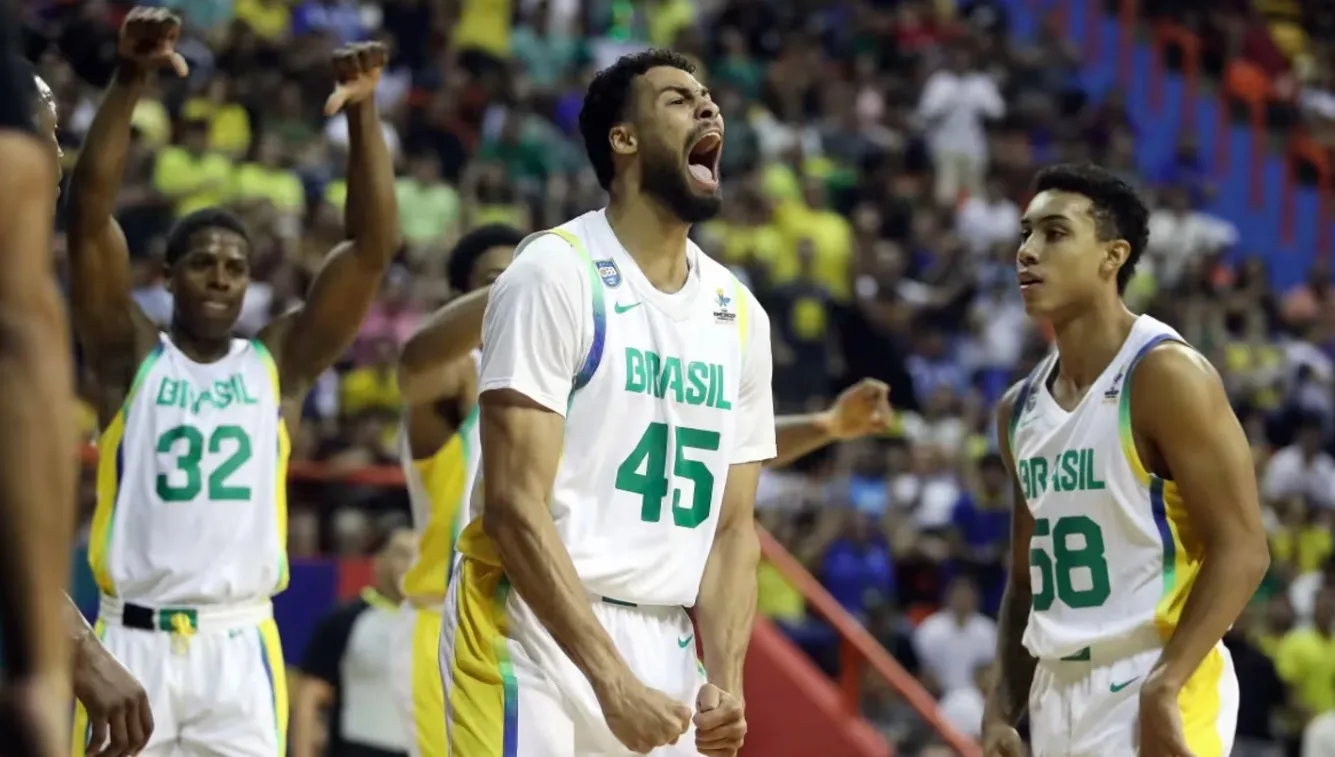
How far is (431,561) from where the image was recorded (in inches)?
282

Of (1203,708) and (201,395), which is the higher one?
(201,395)

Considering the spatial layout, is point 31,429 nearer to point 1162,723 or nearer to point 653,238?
point 653,238

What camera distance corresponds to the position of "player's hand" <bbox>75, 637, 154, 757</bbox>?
425cm

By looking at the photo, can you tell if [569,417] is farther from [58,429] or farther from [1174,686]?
[58,429]

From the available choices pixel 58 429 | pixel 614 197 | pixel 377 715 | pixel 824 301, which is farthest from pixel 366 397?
pixel 58 429

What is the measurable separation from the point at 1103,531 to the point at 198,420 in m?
3.06

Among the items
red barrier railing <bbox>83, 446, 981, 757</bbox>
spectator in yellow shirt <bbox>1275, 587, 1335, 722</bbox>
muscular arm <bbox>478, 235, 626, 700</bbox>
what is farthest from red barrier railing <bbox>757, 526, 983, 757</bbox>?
muscular arm <bbox>478, 235, 626, 700</bbox>

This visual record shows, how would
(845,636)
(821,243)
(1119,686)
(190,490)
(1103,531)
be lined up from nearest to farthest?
(1119,686)
(1103,531)
(190,490)
(845,636)
(821,243)

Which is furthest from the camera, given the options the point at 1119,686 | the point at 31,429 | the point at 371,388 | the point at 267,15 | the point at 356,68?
the point at 267,15

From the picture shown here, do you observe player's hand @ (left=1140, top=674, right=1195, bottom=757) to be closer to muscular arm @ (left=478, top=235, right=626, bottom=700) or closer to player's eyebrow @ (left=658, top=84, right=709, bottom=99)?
muscular arm @ (left=478, top=235, right=626, bottom=700)

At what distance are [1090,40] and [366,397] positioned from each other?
39.9 ft

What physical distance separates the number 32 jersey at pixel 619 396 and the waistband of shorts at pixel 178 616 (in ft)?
6.46

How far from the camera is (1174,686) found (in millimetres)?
5074

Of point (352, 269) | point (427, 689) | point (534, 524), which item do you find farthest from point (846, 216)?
point (534, 524)
